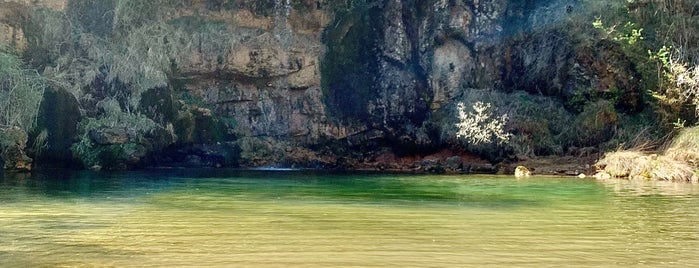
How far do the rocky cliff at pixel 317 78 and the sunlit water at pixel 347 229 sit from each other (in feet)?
42.4

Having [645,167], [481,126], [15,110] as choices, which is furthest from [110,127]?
[645,167]

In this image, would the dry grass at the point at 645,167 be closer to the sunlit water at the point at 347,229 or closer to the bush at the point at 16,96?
the sunlit water at the point at 347,229

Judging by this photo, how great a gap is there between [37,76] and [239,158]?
912 centimetres

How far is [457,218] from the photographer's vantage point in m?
9.41

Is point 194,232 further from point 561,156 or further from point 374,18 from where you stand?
point 374,18

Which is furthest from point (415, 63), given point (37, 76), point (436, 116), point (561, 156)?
point (37, 76)

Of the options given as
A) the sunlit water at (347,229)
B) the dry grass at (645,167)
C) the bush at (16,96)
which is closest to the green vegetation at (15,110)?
the bush at (16,96)

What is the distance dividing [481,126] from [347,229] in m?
19.8

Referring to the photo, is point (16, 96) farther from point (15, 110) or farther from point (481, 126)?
point (481, 126)

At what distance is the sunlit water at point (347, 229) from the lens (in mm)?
6250

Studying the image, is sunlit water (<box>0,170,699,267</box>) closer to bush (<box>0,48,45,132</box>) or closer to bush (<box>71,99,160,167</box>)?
bush (<box>0,48,45,132</box>)

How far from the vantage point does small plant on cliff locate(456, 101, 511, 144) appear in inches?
1053

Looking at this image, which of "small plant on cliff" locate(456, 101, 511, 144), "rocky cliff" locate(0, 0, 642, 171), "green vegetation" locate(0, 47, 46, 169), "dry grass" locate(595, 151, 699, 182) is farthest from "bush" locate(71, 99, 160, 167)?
"dry grass" locate(595, 151, 699, 182)

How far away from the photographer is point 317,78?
31.8 meters
